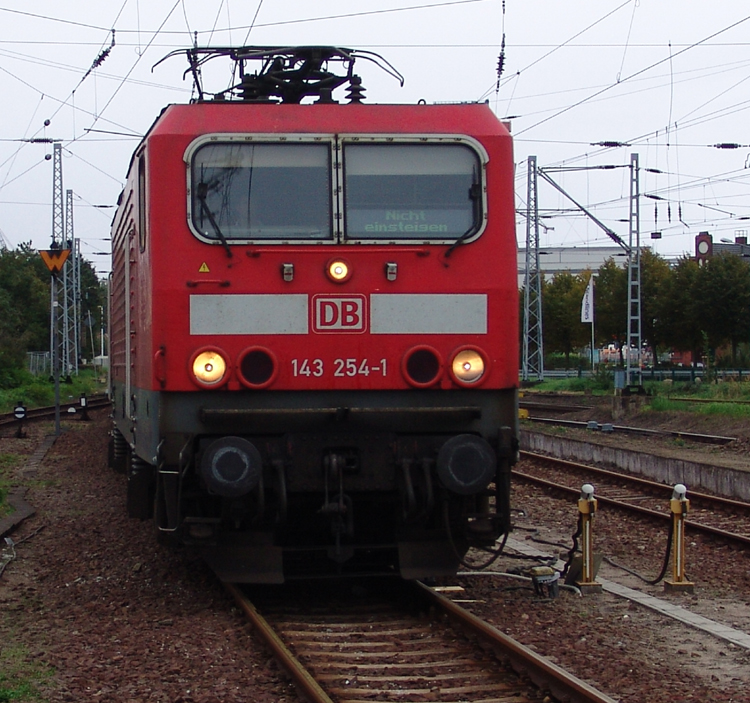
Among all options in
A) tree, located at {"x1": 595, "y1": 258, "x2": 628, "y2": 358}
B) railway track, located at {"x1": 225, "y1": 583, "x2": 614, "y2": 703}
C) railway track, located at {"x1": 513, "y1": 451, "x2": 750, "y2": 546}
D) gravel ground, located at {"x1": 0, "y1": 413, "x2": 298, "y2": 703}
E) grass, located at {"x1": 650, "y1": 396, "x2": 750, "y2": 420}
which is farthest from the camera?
tree, located at {"x1": 595, "y1": 258, "x2": 628, "y2": 358}

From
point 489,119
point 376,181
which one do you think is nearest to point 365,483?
point 376,181

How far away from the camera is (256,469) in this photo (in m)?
6.69

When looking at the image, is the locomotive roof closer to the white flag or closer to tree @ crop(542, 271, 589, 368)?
the white flag

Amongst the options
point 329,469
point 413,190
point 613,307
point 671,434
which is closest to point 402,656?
point 329,469

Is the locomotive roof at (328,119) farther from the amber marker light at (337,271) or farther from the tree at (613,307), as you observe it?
the tree at (613,307)

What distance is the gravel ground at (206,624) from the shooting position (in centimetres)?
569

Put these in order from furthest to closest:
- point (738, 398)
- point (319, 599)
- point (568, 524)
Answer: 1. point (738, 398)
2. point (568, 524)
3. point (319, 599)

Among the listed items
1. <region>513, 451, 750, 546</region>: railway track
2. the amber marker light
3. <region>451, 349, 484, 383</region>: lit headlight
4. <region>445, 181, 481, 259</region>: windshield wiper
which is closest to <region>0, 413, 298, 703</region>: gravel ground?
<region>451, 349, 484, 383</region>: lit headlight

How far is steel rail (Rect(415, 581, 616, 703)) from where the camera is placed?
5156 mm

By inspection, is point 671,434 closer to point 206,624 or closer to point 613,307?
point 206,624

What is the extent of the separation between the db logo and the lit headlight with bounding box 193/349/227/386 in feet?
2.13

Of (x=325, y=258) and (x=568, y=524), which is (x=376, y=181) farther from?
(x=568, y=524)

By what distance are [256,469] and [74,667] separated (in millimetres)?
1547

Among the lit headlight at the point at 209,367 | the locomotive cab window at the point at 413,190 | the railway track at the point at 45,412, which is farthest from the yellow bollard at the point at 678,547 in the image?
the railway track at the point at 45,412
